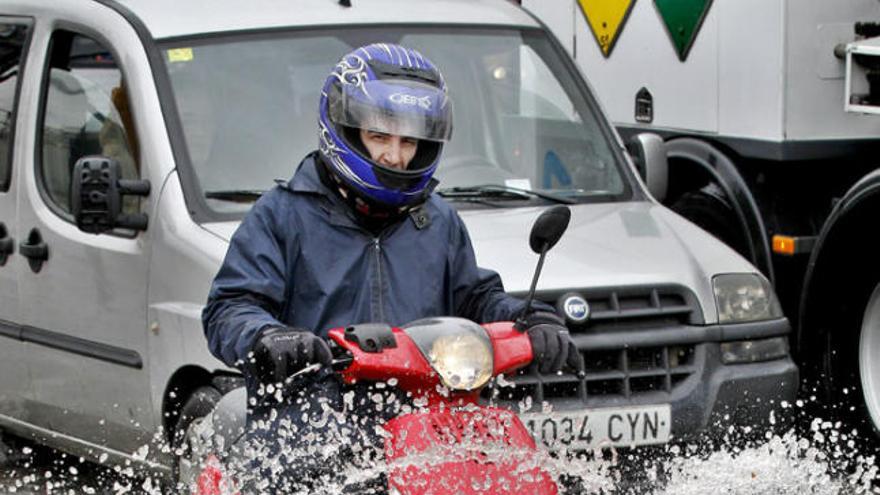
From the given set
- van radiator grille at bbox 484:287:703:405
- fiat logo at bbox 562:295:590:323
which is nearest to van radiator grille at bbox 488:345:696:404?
van radiator grille at bbox 484:287:703:405

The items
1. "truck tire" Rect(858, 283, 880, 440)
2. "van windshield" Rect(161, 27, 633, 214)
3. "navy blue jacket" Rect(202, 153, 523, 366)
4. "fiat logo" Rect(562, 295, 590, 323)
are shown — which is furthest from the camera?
"truck tire" Rect(858, 283, 880, 440)

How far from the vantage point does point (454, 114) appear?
7250 millimetres

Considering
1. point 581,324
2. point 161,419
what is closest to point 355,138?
point 581,324

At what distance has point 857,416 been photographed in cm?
820

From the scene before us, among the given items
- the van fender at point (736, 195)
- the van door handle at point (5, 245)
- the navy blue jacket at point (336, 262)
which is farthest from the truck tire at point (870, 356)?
Answer: the navy blue jacket at point (336, 262)

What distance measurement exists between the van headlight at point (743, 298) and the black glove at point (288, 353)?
2.65 meters

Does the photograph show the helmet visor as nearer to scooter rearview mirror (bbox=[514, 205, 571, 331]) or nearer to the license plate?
scooter rearview mirror (bbox=[514, 205, 571, 331])

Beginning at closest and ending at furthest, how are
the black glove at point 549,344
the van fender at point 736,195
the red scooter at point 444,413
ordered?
the red scooter at point 444,413
the black glove at point 549,344
the van fender at point 736,195

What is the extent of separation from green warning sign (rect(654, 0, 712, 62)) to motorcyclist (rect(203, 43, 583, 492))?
14.1ft

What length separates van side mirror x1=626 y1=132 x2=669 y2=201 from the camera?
741cm

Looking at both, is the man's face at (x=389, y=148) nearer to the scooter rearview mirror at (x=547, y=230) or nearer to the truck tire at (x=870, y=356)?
the scooter rearview mirror at (x=547, y=230)

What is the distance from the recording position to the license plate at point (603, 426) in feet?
19.7

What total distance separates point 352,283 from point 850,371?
409 centimetres

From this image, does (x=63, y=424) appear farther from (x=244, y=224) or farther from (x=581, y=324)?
(x=244, y=224)
